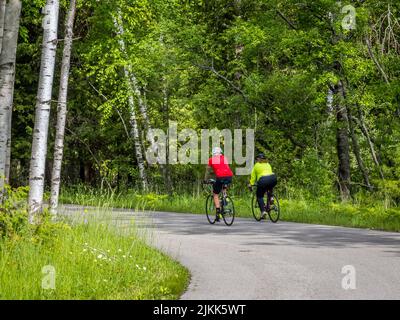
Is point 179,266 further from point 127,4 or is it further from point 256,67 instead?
point 256,67

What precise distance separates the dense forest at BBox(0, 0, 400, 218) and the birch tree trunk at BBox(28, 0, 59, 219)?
232 millimetres

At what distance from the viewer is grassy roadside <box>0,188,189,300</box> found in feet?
29.0

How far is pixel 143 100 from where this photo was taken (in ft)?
103

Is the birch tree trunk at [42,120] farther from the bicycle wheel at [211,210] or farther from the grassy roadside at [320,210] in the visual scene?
the bicycle wheel at [211,210]

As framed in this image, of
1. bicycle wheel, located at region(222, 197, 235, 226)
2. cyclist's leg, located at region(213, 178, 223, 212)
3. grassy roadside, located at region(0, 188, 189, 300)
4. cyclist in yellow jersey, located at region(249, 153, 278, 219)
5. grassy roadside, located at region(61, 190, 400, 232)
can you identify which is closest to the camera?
grassy roadside, located at region(0, 188, 189, 300)

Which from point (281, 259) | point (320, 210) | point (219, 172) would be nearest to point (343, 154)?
point (320, 210)

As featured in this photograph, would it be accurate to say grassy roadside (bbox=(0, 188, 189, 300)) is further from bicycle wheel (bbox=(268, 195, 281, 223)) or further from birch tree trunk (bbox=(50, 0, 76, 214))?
bicycle wheel (bbox=(268, 195, 281, 223))

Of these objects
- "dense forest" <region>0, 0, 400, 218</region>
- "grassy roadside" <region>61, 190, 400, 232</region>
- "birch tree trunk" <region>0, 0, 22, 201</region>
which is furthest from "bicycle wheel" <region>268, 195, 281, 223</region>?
"birch tree trunk" <region>0, 0, 22, 201</region>

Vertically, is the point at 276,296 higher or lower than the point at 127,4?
lower

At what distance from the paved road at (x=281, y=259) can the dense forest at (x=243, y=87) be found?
11.4 ft

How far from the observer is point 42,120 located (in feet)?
42.0
